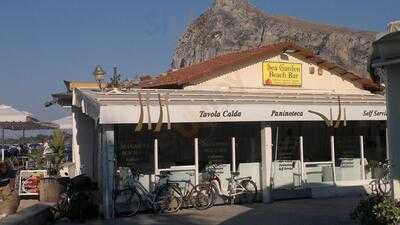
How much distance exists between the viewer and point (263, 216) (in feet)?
43.2

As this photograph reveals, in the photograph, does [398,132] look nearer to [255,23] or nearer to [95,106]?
[95,106]

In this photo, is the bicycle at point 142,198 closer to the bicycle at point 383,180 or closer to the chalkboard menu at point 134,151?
the chalkboard menu at point 134,151

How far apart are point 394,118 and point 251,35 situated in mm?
92177

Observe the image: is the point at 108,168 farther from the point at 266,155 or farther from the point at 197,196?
the point at 266,155

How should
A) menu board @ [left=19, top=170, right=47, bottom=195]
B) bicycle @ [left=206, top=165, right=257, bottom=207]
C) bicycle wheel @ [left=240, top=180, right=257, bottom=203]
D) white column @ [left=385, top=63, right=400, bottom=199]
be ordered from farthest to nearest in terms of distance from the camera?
menu board @ [left=19, top=170, right=47, bottom=195] < bicycle wheel @ [left=240, top=180, right=257, bottom=203] < bicycle @ [left=206, top=165, right=257, bottom=207] < white column @ [left=385, top=63, right=400, bottom=199]

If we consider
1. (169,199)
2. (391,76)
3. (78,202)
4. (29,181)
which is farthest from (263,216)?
(29,181)

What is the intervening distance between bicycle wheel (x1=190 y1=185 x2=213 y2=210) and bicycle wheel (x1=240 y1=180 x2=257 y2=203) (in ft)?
4.30

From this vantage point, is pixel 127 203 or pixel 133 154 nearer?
pixel 127 203

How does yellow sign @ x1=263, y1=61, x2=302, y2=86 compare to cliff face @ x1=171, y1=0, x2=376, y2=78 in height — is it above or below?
below

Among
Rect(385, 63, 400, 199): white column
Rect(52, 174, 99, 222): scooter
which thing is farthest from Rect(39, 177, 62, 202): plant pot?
Rect(385, 63, 400, 199): white column

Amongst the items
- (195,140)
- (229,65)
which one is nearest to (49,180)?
(195,140)

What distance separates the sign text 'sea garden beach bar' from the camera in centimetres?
1433

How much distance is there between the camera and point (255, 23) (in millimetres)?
102125

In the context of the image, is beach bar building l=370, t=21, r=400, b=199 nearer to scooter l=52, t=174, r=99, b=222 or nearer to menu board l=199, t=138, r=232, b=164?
scooter l=52, t=174, r=99, b=222
